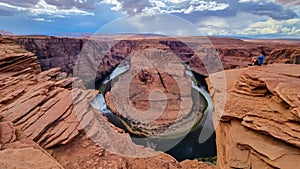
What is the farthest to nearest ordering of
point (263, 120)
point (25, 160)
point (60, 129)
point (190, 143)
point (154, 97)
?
1. point (154, 97)
2. point (190, 143)
3. point (60, 129)
4. point (263, 120)
5. point (25, 160)

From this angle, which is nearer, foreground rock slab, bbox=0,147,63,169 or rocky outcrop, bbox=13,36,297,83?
foreground rock slab, bbox=0,147,63,169

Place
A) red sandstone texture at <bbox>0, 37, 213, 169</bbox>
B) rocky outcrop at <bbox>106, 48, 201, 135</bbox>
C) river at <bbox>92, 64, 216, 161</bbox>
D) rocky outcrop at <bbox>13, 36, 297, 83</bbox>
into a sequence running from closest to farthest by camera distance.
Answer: red sandstone texture at <bbox>0, 37, 213, 169</bbox>
river at <bbox>92, 64, 216, 161</bbox>
rocky outcrop at <bbox>106, 48, 201, 135</bbox>
rocky outcrop at <bbox>13, 36, 297, 83</bbox>

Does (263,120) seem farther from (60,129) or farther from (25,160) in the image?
(60,129)

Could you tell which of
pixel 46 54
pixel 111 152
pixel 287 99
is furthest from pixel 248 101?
pixel 46 54


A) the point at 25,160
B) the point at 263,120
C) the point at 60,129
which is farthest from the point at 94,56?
the point at 25,160

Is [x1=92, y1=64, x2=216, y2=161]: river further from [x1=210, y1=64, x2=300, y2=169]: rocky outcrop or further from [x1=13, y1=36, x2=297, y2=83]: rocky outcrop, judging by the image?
[x1=13, y1=36, x2=297, y2=83]: rocky outcrop

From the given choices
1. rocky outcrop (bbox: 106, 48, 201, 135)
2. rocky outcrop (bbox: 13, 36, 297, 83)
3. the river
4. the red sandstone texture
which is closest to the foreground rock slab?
the red sandstone texture

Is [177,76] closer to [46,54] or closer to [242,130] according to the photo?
[242,130]

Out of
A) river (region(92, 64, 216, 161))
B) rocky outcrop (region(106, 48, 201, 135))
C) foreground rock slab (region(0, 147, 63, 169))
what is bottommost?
river (region(92, 64, 216, 161))

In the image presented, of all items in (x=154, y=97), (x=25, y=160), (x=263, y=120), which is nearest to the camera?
(x=25, y=160)
